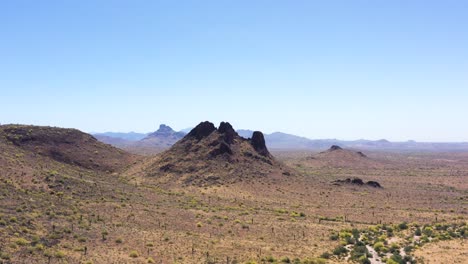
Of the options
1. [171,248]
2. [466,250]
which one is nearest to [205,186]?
[171,248]

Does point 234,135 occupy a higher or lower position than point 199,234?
higher

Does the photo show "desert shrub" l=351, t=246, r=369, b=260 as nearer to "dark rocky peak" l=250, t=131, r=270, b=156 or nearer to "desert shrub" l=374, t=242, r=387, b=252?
"desert shrub" l=374, t=242, r=387, b=252

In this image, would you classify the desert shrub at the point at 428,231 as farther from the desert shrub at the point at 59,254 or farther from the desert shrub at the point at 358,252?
the desert shrub at the point at 59,254

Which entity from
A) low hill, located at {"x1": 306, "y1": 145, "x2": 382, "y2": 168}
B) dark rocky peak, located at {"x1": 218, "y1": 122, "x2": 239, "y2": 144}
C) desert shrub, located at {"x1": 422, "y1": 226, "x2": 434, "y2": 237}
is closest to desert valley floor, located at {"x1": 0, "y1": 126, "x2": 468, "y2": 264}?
desert shrub, located at {"x1": 422, "y1": 226, "x2": 434, "y2": 237}

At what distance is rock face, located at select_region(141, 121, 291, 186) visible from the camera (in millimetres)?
72562

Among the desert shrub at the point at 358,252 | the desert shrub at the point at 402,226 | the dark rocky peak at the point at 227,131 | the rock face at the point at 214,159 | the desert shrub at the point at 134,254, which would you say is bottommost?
the desert shrub at the point at 402,226

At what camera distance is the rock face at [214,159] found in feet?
238

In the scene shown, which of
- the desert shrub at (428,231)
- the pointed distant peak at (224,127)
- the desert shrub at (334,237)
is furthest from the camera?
the pointed distant peak at (224,127)

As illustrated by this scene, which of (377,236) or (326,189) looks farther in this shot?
Answer: (326,189)

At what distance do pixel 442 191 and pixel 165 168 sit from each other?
53739mm

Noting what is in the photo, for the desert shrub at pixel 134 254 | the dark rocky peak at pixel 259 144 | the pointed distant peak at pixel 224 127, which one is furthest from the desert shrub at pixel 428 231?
the pointed distant peak at pixel 224 127

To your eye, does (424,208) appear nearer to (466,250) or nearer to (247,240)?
(466,250)

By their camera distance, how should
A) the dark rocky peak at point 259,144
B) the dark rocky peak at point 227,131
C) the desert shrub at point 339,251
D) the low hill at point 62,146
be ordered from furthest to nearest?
1. the dark rocky peak at point 259,144
2. the dark rocky peak at point 227,131
3. the low hill at point 62,146
4. the desert shrub at point 339,251

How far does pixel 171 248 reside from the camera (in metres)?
31.6
